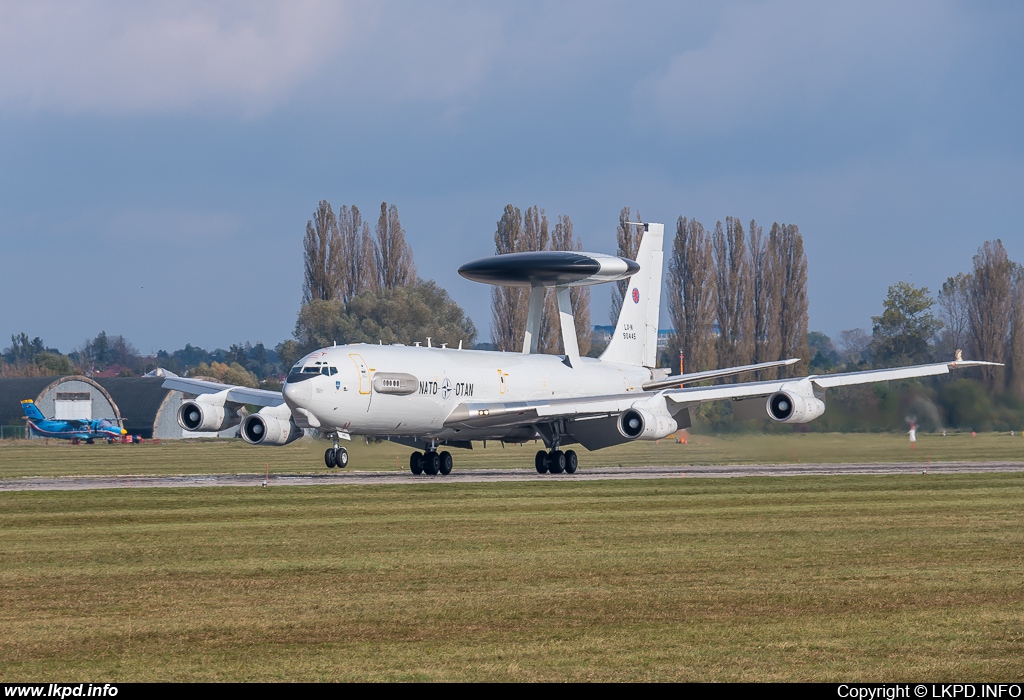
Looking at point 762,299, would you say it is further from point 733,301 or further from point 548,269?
point 548,269

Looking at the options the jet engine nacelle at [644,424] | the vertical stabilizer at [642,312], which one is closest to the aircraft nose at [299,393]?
the jet engine nacelle at [644,424]

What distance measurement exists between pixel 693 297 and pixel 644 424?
214 ft

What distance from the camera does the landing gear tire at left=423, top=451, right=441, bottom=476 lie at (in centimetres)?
4750

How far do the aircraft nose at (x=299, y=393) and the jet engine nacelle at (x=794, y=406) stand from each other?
16.7 metres

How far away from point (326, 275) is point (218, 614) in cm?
10107

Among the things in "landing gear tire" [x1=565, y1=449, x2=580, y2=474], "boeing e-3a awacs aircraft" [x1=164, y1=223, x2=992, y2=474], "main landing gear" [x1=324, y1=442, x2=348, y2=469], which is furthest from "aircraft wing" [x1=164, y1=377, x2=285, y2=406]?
"landing gear tire" [x1=565, y1=449, x2=580, y2=474]

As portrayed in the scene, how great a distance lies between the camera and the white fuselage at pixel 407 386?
4259cm

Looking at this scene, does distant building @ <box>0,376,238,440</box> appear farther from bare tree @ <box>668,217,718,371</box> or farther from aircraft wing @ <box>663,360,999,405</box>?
aircraft wing @ <box>663,360,999,405</box>

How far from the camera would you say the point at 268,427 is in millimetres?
46594

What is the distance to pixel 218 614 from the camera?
49.8ft

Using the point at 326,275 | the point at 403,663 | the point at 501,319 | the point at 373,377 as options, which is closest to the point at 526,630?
the point at 403,663

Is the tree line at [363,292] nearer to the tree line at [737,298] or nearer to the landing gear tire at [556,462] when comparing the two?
the tree line at [737,298]

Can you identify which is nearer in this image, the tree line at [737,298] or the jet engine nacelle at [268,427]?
the jet engine nacelle at [268,427]

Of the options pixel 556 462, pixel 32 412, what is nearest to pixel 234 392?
pixel 556 462
